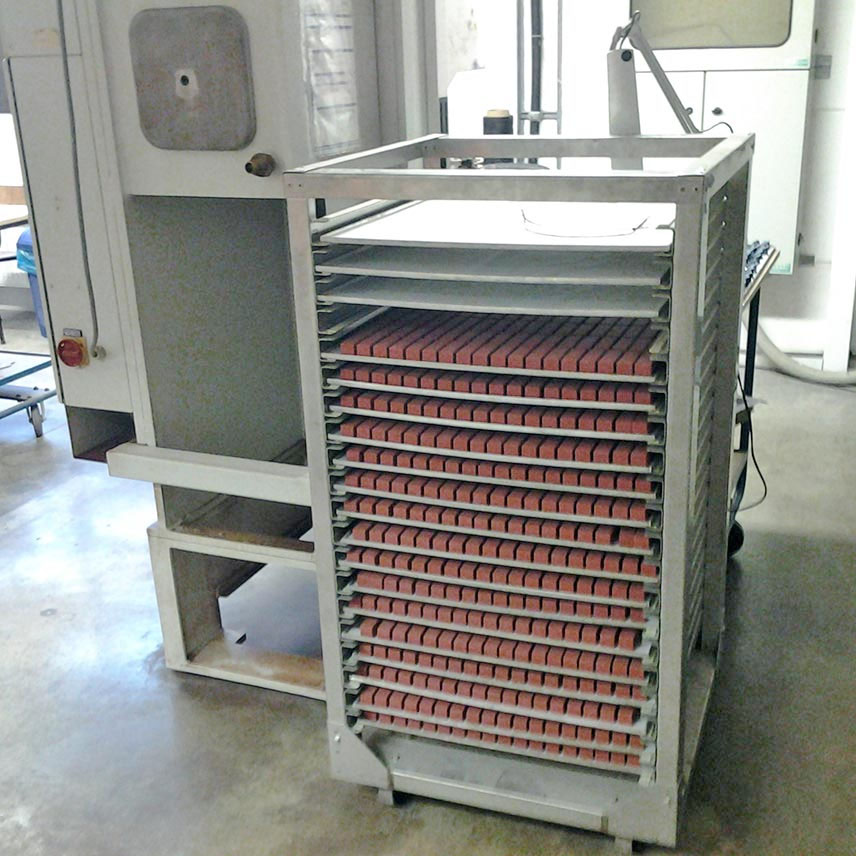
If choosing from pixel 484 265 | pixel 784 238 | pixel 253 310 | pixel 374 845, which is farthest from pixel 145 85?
pixel 784 238

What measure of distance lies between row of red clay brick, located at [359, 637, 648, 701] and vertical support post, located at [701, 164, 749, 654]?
590 mm

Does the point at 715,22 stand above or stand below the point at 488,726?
above

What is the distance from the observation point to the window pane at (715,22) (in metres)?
4.04

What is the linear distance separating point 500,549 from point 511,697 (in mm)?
297

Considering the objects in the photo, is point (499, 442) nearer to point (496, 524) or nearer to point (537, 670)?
point (496, 524)

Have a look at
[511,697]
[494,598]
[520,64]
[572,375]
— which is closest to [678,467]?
[572,375]

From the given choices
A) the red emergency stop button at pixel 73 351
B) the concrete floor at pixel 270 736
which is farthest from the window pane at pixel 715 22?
the red emergency stop button at pixel 73 351

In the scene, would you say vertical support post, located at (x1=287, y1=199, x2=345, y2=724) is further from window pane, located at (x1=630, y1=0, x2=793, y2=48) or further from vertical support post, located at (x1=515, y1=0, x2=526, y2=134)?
window pane, located at (x1=630, y1=0, x2=793, y2=48)

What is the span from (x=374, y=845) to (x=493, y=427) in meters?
0.84

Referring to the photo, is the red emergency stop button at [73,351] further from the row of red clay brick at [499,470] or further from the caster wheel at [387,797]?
the caster wheel at [387,797]

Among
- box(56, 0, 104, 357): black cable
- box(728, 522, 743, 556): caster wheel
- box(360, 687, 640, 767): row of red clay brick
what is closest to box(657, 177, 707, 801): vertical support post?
box(360, 687, 640, 767): row of red clay brick

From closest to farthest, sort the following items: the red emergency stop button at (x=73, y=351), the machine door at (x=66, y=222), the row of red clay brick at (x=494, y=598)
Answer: the row of red clay brick at (x=494, y=598) < the machine door at (x=66, y=222) < the red emergency stop button at (x=73, y=351)

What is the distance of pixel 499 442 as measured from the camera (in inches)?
65.5

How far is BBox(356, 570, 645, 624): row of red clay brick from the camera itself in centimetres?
168
